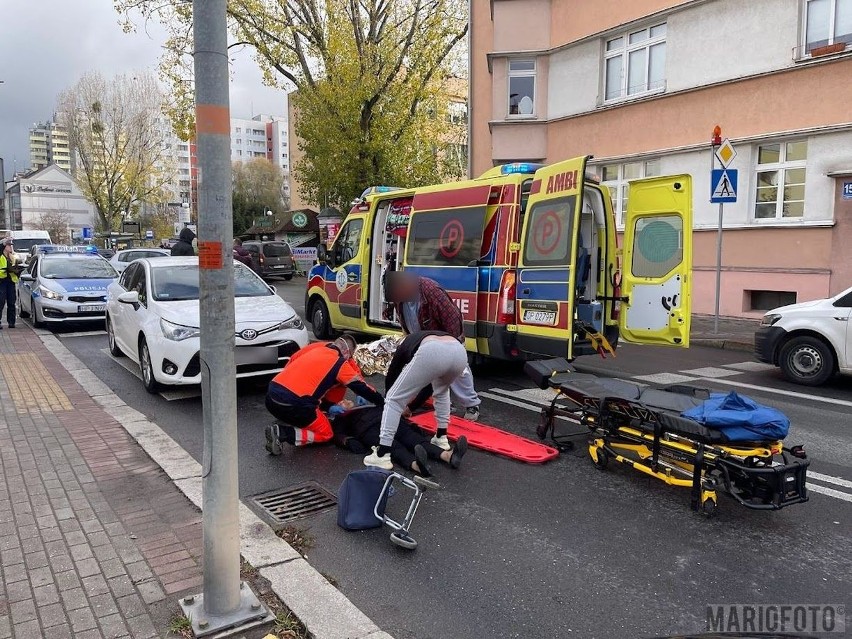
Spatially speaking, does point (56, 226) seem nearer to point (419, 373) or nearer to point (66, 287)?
point (66, 287)

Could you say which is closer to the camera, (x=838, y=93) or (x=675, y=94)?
(x=838, y=93)

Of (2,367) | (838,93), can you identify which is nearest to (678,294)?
(838,93)

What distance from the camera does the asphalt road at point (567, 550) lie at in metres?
3.22

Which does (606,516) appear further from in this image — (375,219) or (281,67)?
(281,67)

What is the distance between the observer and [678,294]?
7.32 m

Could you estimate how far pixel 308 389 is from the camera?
18.0 ft

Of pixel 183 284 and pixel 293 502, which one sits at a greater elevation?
pixel 183 284

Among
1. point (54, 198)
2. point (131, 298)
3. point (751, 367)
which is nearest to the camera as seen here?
point (131, 298)

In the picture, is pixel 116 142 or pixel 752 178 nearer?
pixel 752 178

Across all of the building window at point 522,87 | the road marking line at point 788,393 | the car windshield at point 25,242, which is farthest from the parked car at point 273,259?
the road marking line at point 788,393

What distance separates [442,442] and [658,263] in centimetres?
367

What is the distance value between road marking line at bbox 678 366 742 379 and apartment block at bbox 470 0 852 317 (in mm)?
4766

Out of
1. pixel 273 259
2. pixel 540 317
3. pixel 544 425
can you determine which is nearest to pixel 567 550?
pixel 544 425

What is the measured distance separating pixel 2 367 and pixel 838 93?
14.9 m
